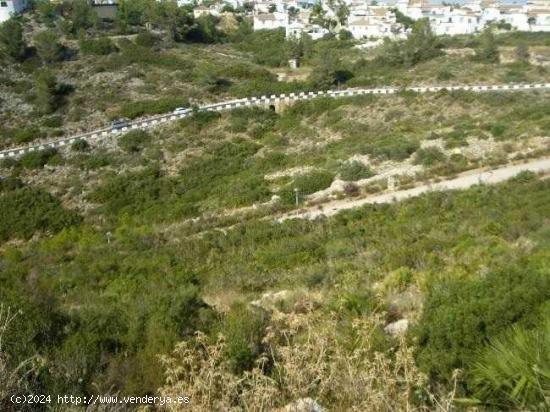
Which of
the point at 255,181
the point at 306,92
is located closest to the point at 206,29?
the point at 306,92

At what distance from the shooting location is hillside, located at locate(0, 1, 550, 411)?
432 centimetres

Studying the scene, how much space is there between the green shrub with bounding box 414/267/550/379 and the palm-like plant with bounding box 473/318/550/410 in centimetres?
67

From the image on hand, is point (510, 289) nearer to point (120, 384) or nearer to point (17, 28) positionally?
point (120, 384)

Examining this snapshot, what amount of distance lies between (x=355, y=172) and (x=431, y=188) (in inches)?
132

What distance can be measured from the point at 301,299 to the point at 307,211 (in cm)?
1013

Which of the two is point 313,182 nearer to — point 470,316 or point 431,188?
point 431,188

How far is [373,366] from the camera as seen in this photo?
13.5 ft

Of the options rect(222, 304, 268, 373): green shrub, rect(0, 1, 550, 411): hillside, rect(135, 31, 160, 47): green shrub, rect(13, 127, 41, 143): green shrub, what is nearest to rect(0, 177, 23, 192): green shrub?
rect(0, 1, 550, 411): hillside

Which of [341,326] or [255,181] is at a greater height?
[341,326]

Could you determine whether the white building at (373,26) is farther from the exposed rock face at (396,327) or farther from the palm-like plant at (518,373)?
the palm-like plant at (518,373)

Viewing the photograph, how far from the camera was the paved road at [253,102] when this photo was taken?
29.9m

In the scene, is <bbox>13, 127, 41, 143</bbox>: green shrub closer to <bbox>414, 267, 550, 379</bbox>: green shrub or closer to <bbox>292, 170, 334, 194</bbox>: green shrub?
<bbox>292, 170, 334, 194</bbox>: green shrub

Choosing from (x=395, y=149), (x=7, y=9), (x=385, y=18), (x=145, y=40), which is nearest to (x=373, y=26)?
(x=385, y=18)

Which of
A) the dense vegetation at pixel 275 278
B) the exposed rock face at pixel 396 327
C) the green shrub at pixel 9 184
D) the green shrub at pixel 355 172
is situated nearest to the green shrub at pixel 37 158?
the green shrub at pixel 9 184
